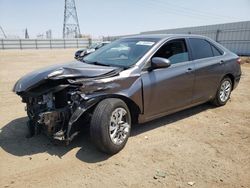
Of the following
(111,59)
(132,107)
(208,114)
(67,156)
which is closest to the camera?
(67,156)

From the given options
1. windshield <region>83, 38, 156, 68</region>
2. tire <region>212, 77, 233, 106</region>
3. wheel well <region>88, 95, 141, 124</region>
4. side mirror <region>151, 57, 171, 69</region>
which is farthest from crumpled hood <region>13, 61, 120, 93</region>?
Answer: tire <region>212, 77, 233, 106</region>

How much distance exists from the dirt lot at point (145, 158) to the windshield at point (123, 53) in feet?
4.19

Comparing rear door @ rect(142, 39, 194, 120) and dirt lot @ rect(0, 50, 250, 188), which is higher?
rear door @ rect(142, 39, 194, 120)

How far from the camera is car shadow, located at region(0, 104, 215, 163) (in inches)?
148

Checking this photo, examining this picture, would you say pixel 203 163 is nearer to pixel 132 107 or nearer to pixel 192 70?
pixel 132 107

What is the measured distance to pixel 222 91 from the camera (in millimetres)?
6031

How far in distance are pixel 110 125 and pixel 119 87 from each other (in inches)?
23.1

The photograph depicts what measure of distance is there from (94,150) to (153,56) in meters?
1.81

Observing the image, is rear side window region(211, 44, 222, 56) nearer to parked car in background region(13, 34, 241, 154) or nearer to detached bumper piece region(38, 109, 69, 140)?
parked car in background region(13, 34, 241, 154)

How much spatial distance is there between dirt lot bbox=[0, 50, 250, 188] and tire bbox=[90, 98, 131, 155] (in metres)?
0.18

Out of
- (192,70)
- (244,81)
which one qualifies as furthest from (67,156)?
(244,81)

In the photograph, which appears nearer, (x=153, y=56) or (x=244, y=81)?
(x=153, y=56)

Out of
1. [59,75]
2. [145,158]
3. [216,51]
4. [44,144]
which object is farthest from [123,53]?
[216,51]

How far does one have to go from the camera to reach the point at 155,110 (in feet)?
14.4
